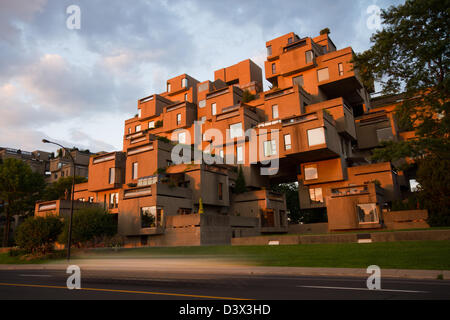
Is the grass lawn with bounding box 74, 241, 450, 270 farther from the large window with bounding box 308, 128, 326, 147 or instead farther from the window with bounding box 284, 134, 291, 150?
the window with bounding box 284, 134, 291, 150

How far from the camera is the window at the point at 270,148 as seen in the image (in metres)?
47.2

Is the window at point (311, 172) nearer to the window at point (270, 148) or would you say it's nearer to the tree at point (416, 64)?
the window at point (270, 148)

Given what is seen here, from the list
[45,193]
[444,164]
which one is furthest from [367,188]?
[45,193]

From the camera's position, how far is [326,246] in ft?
67.3

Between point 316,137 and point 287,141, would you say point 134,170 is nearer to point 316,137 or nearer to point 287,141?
point 287,141

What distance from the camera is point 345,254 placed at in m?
17.7

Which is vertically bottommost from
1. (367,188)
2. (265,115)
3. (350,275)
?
(350,275)

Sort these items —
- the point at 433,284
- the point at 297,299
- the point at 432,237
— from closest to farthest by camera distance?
1. the point at 297,299
2. the point at 433,284
3. the point at 432,237

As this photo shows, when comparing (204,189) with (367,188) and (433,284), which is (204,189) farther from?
(433,284)

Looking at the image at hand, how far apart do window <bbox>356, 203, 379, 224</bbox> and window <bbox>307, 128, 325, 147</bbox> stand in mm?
10375

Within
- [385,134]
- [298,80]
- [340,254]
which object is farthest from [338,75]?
[340,254]

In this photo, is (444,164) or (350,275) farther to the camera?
(444,164)

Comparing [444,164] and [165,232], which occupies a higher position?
[444,164]

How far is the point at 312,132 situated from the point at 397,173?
15.6 meters
